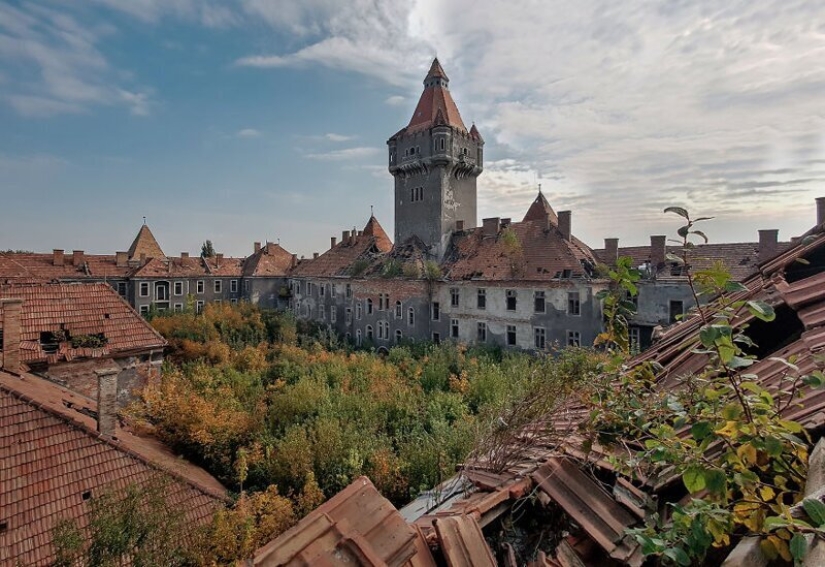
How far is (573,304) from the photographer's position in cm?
2164

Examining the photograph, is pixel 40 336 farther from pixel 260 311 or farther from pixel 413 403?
pixel 260 311

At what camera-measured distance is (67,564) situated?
461 cm

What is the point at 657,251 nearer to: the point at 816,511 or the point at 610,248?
the point at 610,248

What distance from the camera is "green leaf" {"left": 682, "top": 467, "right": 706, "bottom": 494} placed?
A: 5.97 feet

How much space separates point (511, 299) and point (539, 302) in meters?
1.76

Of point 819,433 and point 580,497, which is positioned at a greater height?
point 819,433

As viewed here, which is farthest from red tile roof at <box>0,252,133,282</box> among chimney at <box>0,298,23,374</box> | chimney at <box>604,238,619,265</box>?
chimney at <box>604,238,619,265</box>

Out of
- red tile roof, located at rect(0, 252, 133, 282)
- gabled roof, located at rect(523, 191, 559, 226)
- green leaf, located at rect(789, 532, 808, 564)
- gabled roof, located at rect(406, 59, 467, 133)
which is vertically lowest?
green leaf, located at rect(789, 532, 808, 564)

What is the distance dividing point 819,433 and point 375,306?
29322 mm

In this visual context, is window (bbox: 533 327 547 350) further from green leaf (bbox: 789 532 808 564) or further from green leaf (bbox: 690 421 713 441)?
green leaf (bbox: 789 532 808 564)

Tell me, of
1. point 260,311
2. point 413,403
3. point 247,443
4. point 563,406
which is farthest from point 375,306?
point 563,406

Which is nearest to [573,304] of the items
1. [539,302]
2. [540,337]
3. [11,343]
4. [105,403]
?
[539,302]

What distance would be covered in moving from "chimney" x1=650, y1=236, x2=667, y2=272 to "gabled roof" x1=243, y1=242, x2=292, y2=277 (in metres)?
35.3

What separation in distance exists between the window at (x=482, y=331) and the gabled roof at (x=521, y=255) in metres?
2.91
